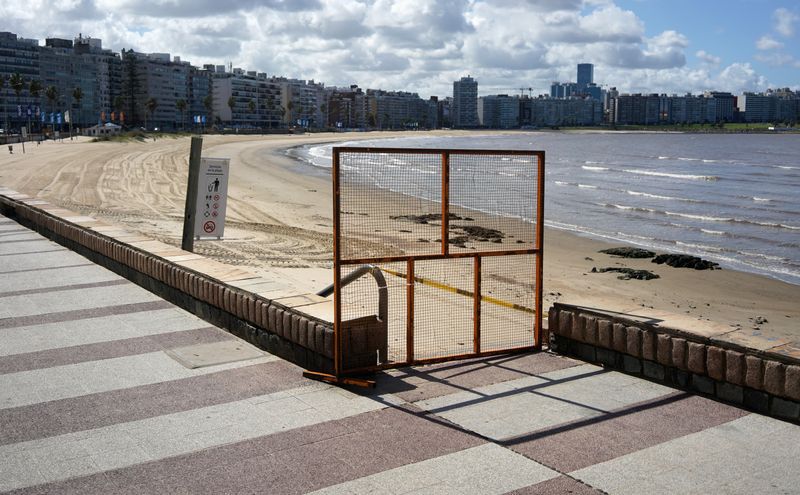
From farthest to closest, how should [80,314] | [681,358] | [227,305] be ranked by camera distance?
[80,314]
[227,305]
[681,358]

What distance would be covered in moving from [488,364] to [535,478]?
2.51 m

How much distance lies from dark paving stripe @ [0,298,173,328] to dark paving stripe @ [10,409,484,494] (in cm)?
432

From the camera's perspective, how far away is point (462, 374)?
6895 millimetres

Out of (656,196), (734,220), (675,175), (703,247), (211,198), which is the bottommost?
(703,247)

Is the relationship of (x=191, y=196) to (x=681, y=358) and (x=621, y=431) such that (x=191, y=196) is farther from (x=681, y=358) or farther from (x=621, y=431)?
(x=621, y=431)

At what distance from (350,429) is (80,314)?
4726 mm

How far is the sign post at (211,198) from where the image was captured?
42.7 ft

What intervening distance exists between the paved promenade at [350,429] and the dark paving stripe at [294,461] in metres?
0.01

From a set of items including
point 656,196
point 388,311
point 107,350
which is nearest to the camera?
point 107,350

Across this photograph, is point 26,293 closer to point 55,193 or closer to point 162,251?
point 162,251

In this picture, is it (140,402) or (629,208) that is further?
(629,208)

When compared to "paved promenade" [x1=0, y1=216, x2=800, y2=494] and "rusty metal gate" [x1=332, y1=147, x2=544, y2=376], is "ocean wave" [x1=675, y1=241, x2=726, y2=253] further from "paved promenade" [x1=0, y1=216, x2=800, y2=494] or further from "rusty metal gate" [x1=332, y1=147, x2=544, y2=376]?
"paved promenade" [x1=0, y1=216, x2=800, y2=494]

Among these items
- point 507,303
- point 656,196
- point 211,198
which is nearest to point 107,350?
point 507,303

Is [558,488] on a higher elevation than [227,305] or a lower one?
lower
